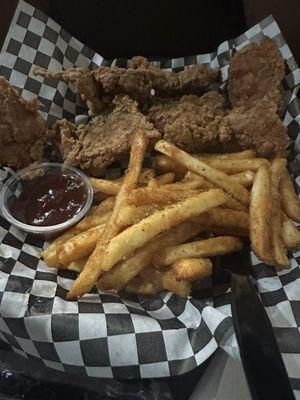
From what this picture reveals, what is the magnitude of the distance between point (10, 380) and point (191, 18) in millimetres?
2625

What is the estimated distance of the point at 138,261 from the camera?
6.75 feet

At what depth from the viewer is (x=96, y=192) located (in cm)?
253

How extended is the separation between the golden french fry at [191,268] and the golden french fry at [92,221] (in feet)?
1.24

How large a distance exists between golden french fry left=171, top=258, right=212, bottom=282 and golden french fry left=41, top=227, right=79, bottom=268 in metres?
0.49

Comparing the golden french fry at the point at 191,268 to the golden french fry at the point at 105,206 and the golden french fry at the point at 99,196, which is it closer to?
the golden french fry at the point at 105,206

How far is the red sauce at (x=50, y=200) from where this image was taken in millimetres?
2395

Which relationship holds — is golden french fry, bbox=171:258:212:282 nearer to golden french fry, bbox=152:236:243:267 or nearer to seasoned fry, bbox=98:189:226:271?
golden french fry, bbox=152:236:243:267

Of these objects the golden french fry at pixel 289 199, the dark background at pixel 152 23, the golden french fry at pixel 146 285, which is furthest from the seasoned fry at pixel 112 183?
the dark background at pixel 152 23

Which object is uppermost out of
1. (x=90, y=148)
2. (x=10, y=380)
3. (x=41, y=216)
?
(x=90, y=148)

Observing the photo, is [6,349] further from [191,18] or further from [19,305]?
[191,18]

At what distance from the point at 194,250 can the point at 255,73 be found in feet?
4.16

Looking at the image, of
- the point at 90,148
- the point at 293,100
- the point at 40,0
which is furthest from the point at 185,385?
the point at 40,0

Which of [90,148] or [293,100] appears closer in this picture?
[90,148]

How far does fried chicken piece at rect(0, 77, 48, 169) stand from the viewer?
8.47 ft
